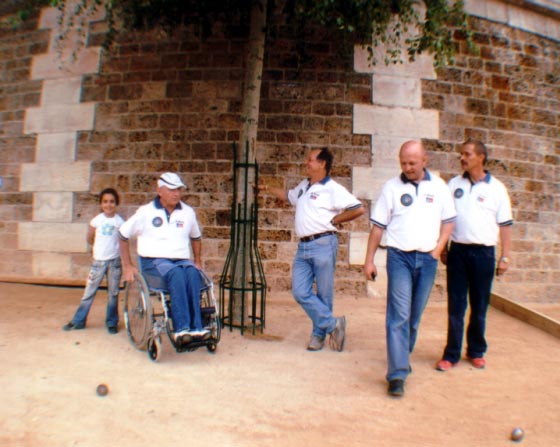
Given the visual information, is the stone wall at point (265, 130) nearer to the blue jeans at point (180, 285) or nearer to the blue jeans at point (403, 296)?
the blue jeans at point (180, 285)

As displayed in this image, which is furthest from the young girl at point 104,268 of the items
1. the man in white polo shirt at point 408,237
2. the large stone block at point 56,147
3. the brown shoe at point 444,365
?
the brown shoe at point 444,365

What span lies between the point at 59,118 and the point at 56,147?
1.30 feet

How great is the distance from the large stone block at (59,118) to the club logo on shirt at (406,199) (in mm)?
4676

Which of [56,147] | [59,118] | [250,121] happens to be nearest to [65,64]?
[59,118]

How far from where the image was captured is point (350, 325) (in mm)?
4723

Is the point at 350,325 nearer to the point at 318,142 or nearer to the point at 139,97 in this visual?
the point at 318,142

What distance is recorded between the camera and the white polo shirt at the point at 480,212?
341cm

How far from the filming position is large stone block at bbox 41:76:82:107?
6461mm

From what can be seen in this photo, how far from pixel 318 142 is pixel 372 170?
75cm

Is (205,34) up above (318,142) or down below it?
above

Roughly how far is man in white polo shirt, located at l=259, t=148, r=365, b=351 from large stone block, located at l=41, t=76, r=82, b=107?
163 inches

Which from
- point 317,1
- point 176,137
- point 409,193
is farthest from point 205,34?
point 409,193

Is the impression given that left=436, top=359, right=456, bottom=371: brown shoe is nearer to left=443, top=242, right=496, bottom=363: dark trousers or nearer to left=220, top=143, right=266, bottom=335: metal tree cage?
left=443, top=242, right=496, bottom=363: dark trousers

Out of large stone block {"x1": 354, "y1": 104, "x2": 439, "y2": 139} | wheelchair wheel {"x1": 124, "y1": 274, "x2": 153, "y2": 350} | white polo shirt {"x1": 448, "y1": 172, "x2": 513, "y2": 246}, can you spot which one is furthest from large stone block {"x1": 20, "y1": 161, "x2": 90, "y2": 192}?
white polo shirt {"x1": 448, "y1": 172, "x2": 513, "y2": 246}
